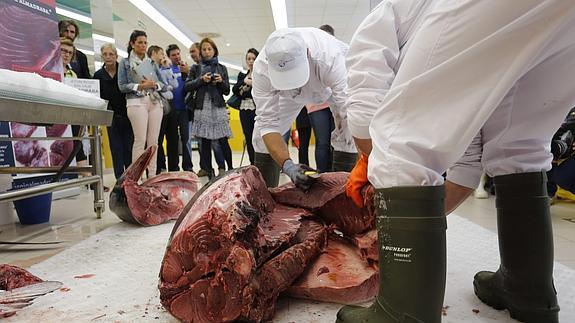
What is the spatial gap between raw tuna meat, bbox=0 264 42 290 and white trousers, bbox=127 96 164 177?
277cm

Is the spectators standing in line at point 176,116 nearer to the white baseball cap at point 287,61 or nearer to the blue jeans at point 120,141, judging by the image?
the blue jeans at point 120,141

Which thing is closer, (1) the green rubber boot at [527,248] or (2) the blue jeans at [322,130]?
(1) the green rubber boot at [527,248]

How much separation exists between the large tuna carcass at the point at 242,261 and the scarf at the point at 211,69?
330 cm

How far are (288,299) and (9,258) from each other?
61.6 inches

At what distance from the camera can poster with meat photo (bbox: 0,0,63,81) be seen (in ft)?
9.74

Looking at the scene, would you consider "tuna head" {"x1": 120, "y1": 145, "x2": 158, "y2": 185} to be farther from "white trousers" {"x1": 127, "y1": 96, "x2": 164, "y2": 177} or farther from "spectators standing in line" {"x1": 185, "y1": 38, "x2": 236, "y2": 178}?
"spectators standing in line" {"x1": 185, "y1": 38, "x2": 236, "y2": 178}

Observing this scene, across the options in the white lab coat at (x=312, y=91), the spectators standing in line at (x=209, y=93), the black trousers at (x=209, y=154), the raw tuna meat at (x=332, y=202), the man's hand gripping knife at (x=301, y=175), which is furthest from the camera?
the black trousers at (x=209, y=154)

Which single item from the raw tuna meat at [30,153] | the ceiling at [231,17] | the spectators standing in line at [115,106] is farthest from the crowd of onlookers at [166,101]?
the ceiling at [231,17]

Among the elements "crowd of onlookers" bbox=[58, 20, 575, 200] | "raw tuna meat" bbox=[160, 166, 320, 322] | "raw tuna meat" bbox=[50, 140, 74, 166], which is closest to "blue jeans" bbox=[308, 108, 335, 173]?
"crowd of onlookers" bbox=[58, 20, 575, 200]

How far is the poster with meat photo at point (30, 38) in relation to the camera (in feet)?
9.74

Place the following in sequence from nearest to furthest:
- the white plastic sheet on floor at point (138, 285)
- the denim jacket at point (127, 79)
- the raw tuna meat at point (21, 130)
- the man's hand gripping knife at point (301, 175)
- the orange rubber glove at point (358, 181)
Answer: the white plastic sheet on floor at point (138, 285) → the orange rubber glove at point (358, 181) → the man's hand gripping knife at point (301, 175) → the raw tuna meat at point (21, 130) → the denim jacket at point (127, 79)

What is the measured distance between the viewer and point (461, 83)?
82 cm

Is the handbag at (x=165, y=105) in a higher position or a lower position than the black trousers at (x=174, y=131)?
higher

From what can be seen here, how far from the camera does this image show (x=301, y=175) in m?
1.87
